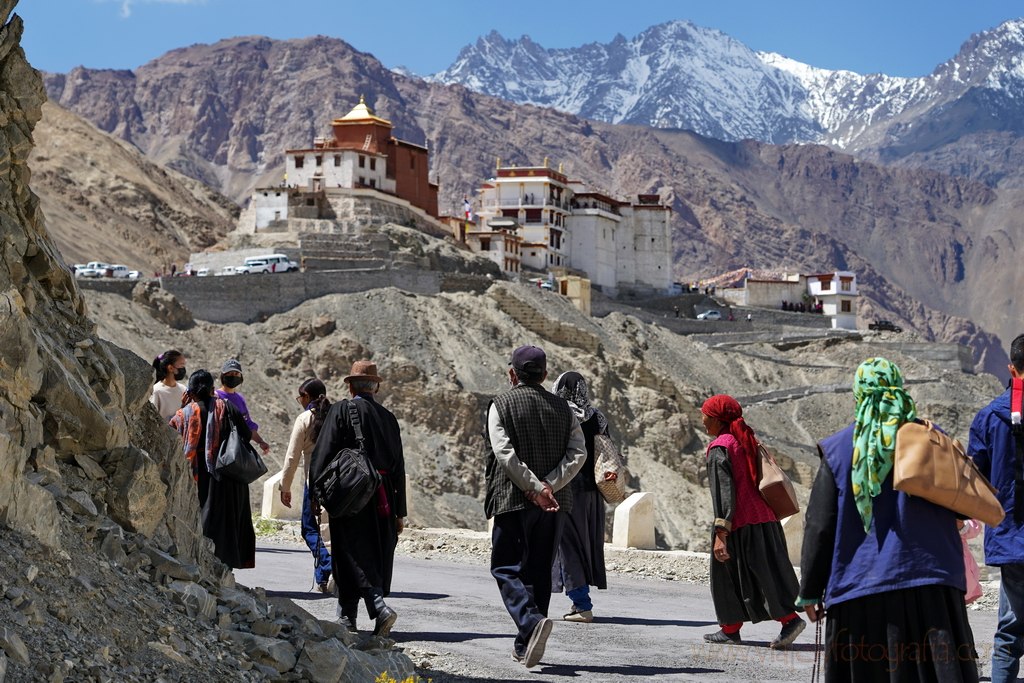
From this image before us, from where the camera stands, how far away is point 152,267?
81.9 m

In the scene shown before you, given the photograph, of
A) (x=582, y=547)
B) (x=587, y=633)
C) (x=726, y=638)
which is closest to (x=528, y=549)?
(x=587, y=633)

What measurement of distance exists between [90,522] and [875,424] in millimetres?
3517

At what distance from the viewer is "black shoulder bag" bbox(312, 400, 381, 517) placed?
945 centimetres

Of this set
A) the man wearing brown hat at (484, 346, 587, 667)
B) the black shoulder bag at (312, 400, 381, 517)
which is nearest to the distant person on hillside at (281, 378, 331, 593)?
the black shoulder bag at (312, 400, 381, 517)

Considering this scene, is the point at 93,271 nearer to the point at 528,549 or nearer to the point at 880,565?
the point at 528,549

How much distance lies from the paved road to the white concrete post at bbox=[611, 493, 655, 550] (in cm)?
139

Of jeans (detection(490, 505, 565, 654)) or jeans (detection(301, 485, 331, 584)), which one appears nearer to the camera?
jeans (detection(490, 505, 565, 654))

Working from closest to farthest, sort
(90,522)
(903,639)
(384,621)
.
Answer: (903,639), (90,522), (384,621)

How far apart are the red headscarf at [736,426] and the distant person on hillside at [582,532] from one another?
1313 mm

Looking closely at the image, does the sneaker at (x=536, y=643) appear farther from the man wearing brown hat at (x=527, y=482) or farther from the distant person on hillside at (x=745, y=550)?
the distant person on hillside at (x=745, y=550)

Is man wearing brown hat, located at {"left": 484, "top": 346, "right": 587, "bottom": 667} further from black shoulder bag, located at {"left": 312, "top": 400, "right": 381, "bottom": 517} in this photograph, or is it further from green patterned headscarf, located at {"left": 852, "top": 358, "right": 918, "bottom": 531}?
green patterned headscarf, located at {"left": 852, "top": 358, "right": 918, "bottom": 531}

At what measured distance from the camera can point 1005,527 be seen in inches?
291

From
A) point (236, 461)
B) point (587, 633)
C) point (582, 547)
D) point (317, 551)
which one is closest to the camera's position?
point (587, 633)

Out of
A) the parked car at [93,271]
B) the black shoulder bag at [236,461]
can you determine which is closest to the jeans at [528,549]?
the black shoulder bag at [236,461]
